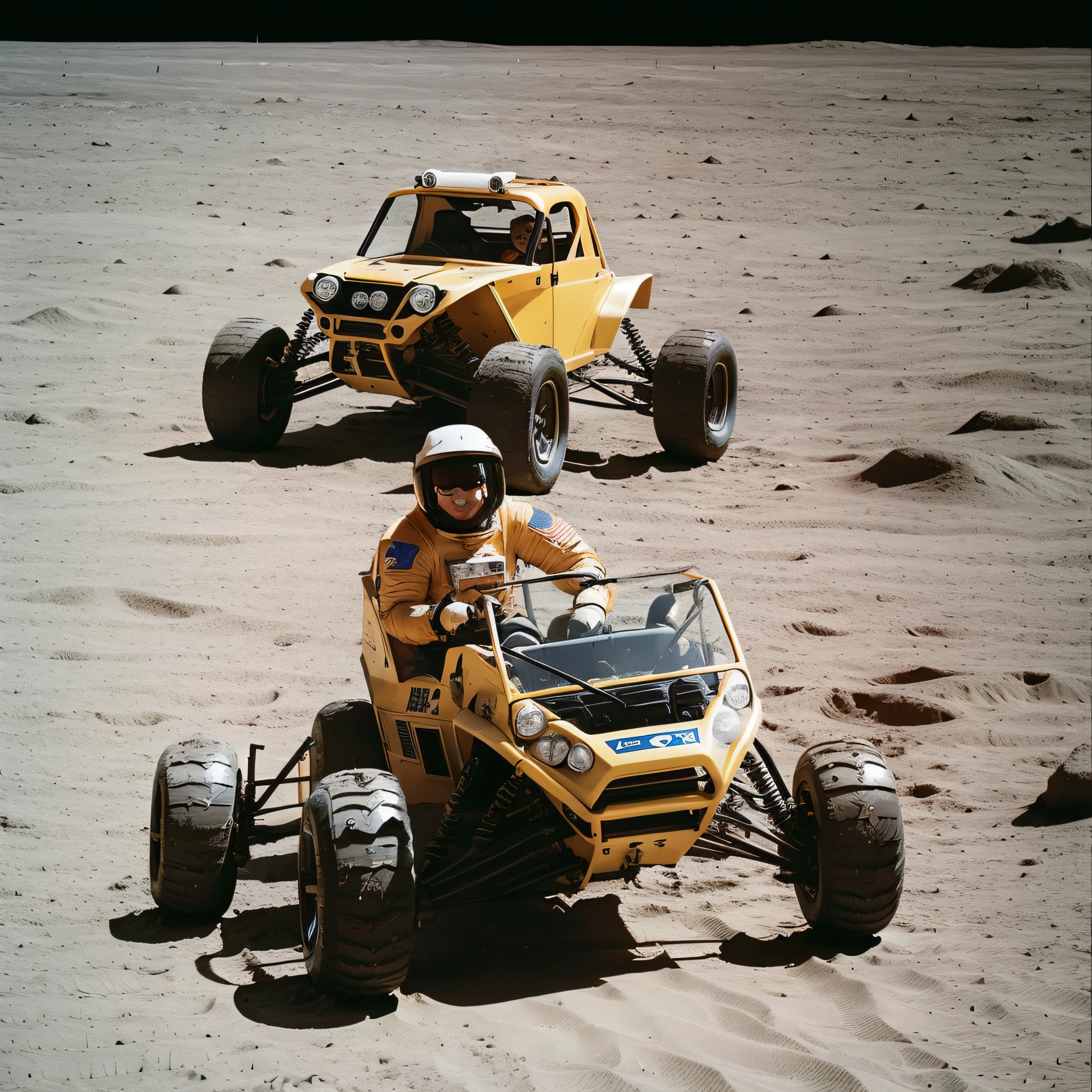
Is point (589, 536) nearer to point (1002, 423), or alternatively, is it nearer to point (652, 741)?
point (1002, 423)

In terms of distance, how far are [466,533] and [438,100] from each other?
8579 mm

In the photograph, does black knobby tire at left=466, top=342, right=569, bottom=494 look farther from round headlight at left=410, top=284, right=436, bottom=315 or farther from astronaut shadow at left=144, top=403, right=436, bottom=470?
astronaut shadow at left=144, top=403, right=436, bottom=470

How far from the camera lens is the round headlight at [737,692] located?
4902 millimetres

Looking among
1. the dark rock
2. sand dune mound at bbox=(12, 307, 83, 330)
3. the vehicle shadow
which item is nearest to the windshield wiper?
the vehicle shadow

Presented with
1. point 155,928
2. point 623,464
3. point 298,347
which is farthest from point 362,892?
point 623,464

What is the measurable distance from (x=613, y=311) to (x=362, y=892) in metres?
8.65

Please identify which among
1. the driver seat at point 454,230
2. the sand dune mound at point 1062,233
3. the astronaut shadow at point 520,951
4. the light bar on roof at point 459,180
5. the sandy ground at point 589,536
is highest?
the light bar on roof at point 459,180

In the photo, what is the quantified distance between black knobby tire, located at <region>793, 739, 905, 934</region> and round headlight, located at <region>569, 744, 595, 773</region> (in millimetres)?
914

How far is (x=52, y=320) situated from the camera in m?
13.9

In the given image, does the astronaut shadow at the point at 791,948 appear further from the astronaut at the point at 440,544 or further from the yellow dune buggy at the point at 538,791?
the astronaut at the point at 440,544

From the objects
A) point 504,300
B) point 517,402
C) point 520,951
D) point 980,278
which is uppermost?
point 504,300

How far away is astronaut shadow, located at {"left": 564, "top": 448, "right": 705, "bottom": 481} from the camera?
1180cm

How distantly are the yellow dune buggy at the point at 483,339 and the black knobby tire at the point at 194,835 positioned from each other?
535cm

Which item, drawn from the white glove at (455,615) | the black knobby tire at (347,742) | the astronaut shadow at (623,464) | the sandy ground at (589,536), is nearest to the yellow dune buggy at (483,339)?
the astronaut shadow at (623,464)
